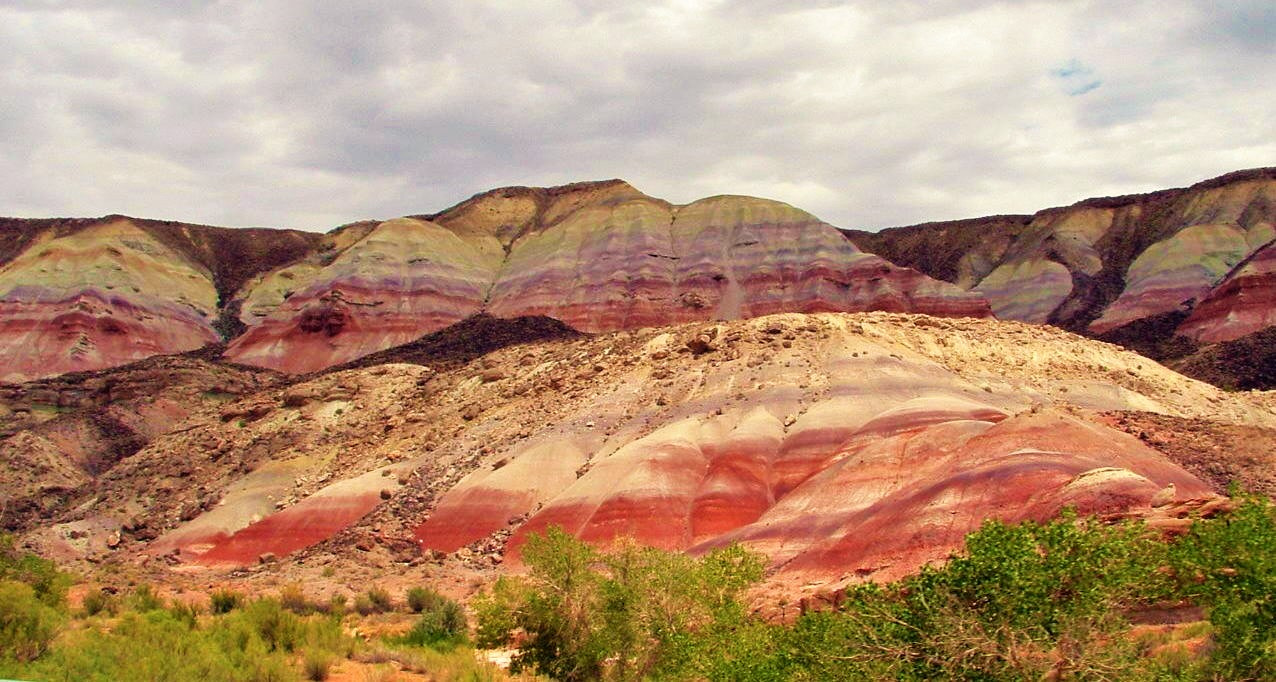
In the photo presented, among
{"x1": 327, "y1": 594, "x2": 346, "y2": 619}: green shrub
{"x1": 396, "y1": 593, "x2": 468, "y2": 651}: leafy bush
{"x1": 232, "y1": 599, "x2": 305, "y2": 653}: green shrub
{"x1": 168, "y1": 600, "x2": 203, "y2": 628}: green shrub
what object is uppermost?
{"x1": 232, "y1": 599, "x2": 305, "y2": 653}: green shrub

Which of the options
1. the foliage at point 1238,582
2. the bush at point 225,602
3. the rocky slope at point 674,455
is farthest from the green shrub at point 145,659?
the rocky slope at point 674,455

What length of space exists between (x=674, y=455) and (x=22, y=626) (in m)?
24.5

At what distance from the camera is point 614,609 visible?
1762cm

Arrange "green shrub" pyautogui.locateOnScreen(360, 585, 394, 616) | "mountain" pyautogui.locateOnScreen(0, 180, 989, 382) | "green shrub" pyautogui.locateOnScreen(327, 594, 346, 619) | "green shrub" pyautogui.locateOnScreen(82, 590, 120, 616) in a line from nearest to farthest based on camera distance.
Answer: "green shrub" pyautogui.locateOnScreen(82, 590, 120, 616), "green shrub" pyautogui.locateOnScreen(327, 594, 346, 619), "green shrub" pyautogui.locateOnScreen(360, 585, 394, 616), "mountain" pyautogui.locateOnScreen(0, 180, 989, 382)

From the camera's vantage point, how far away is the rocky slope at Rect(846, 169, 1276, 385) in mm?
90500

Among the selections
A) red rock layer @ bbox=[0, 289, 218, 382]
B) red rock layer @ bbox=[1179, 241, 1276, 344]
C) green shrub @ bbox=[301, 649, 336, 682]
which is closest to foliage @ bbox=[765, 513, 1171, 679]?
green shrub @ bbox=[301, 649, 336, 682]

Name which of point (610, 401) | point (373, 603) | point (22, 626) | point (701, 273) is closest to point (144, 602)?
point (373, 603)

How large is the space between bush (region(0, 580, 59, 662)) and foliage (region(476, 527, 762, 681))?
23.2ft

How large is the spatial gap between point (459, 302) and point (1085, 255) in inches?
3037

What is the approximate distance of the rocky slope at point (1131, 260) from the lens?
9050 cm

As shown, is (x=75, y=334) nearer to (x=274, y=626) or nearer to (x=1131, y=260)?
(x=274, y=626)

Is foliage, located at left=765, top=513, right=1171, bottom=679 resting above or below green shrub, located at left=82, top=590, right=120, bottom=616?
above

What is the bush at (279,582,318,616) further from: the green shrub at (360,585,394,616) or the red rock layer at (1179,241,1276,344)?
the red rock layer at (1179,241,1276,344)

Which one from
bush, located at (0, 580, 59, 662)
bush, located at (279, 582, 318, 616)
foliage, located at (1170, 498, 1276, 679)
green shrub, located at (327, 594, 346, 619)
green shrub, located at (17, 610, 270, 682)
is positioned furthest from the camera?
green shrub, located at (327, 594, 346, 619)
